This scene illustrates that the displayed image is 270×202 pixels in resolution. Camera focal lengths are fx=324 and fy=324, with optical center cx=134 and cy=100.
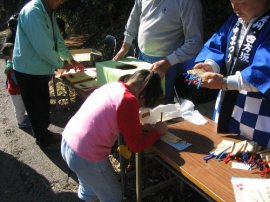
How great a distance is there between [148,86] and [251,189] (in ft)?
2.73

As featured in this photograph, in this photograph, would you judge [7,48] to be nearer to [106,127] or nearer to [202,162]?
[106,127]

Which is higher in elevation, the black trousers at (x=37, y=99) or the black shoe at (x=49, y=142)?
the black trousers at (x=37, y=99)

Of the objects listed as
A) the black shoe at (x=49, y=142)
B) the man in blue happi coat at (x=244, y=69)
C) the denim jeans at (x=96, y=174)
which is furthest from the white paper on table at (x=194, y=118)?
the black shoe at (x=49, y=142)

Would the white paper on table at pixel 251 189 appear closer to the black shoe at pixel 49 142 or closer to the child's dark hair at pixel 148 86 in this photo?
the child's dark hair at pixel 148 86

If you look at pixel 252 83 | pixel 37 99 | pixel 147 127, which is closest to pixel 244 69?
pixel 252 83

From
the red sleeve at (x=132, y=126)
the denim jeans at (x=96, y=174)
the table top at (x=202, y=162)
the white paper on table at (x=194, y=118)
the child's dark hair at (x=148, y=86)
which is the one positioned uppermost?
the child's dark hair at (x=148, y=86)

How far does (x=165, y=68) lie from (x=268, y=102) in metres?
1.02

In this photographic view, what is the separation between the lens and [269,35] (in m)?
1.67

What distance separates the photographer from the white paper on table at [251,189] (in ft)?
4.79

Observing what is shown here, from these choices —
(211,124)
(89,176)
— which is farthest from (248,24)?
(89,176)

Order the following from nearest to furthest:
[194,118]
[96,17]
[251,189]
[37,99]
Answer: [251,189] < [194,118] < [37,99] < [96,17]

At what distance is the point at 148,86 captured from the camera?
1.99 meters

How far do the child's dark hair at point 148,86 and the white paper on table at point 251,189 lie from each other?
70cm

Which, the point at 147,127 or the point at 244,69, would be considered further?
the point at 147,127
